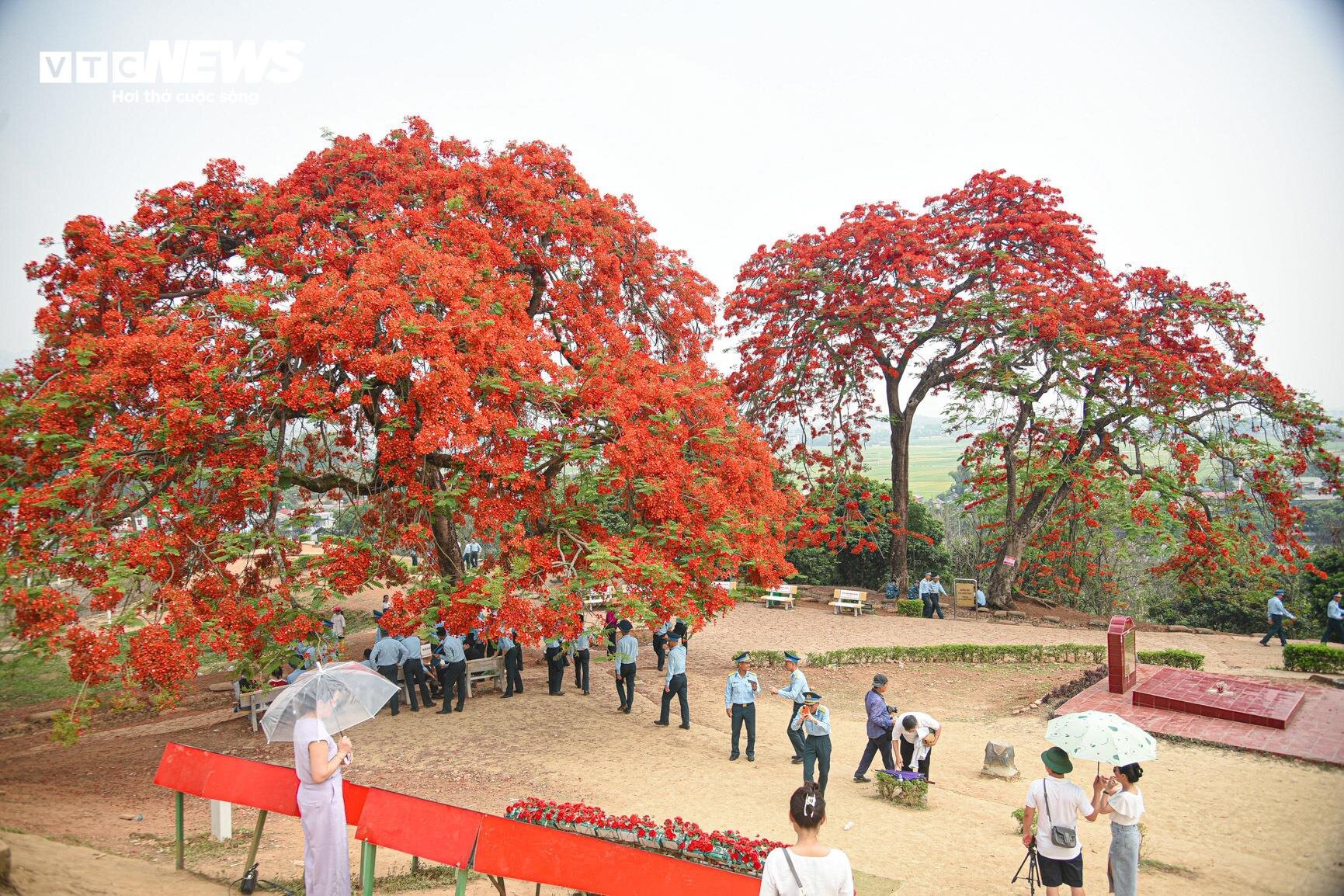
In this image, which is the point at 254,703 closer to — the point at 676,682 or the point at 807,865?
the point at 676,682

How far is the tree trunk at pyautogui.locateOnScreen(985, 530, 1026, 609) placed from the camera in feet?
66.6

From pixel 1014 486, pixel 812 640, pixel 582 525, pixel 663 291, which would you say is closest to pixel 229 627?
pixel 582 525

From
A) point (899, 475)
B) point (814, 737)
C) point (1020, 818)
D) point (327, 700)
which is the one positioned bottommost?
point (1020, 818)

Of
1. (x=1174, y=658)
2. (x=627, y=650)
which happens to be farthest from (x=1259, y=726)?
(x=627, y=650)

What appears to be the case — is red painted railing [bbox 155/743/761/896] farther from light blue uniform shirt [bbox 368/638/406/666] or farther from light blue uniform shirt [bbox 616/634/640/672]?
light blue uniform shirt [bbox 616/634/640/672]

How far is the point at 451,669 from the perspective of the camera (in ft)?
36.3

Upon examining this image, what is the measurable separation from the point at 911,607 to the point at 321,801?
1710cm

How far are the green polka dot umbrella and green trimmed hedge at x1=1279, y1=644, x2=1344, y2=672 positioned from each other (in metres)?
10.9

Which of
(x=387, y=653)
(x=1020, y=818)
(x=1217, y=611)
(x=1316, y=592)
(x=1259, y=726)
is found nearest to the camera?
(x=1020, y=818)

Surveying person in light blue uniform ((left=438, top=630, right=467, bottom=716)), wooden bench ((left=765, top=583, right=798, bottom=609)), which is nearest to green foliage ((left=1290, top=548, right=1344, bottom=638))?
wooden bench ((left=765, top=583, right=798, bottom=609))

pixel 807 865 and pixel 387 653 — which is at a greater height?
pixel 807 865

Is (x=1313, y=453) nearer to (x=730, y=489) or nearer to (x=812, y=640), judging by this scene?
(x=812, y=640)

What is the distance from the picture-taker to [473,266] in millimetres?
10500

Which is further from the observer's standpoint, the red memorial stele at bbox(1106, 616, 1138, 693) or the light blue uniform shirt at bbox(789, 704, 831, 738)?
the red memorial stele at bbox(1106, 616, 1138, 693)
